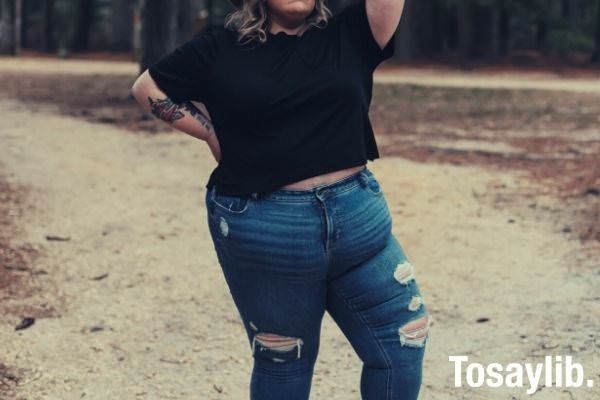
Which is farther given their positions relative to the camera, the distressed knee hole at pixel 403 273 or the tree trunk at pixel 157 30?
the tree trunk at pixel 157 30

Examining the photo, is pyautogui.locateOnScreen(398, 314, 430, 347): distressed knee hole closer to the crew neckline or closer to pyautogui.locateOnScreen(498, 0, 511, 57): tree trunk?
the crew neckline

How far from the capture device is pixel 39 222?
7.79m

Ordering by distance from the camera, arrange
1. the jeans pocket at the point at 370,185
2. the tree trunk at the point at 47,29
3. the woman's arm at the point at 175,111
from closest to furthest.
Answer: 1. the jeans pocket at the point at 370,185
2. the woman's arm at the point at 175,111
3. the tree trunk at the point at 47,29

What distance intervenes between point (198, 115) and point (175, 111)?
68 millimetres

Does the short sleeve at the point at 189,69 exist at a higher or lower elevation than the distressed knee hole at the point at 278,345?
higher

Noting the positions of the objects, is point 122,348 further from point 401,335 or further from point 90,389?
point 401,335

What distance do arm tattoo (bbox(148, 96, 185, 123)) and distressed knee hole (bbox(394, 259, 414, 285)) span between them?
0.77 m

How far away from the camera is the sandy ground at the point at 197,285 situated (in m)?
4.71

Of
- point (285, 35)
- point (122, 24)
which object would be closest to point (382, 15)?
point (285, 35)

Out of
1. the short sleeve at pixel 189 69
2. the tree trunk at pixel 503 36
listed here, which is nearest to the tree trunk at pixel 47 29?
the tree trunk at pixel 503 36

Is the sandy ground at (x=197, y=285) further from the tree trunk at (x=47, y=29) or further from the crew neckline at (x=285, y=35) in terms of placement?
the tree trunk at (x=47, y=29)

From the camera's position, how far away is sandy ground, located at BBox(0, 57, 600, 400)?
4715 millimetres

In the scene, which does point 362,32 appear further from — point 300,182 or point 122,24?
point 122,24

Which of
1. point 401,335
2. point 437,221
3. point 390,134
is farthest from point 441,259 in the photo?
point 390,134
